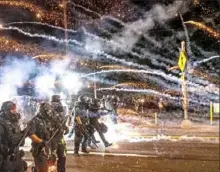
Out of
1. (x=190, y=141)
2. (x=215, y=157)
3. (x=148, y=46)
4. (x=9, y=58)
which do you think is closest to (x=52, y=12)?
(x=9, y=58)

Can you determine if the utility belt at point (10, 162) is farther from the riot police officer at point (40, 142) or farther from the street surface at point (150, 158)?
the street surface at point (150, 158)

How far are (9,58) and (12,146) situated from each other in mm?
28121

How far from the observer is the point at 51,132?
8273mm

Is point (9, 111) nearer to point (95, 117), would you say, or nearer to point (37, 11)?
point (95, 117)

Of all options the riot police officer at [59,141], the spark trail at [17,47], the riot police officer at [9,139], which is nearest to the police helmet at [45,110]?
the riot police officer at [59,141]

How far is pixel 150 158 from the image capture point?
12.0 meters

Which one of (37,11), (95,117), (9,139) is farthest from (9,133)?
(37,11)

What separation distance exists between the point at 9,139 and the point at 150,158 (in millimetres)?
5822

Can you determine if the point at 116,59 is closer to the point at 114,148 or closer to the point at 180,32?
the point at 180,32

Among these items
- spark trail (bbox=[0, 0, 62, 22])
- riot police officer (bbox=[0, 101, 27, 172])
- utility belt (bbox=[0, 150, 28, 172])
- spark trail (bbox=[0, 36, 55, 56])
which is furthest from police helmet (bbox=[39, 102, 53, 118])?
spark trail (bbox=[0, 36, 55, 56])

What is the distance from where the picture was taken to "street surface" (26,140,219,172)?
1034 cm

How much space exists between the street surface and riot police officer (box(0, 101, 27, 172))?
3.33m

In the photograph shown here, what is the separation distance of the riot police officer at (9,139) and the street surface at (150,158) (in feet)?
10.9

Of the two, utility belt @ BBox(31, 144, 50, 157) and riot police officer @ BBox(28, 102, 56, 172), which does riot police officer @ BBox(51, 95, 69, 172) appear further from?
utility belt @ BBox(31, 144, 50, 157)
